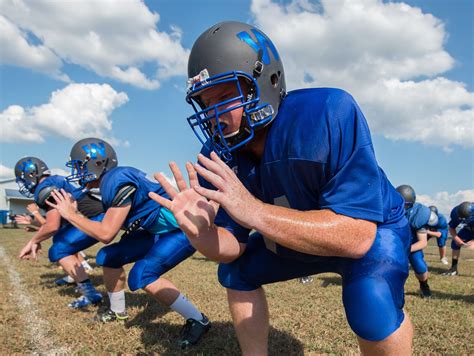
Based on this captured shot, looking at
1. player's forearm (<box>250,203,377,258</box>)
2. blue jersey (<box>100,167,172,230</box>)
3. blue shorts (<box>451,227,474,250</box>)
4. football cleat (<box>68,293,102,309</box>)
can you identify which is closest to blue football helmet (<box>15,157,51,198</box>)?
football cleat (<box>68,293,102,309</box>)

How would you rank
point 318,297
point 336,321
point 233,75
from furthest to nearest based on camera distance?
point 318,297
point 336,321
point 233,75

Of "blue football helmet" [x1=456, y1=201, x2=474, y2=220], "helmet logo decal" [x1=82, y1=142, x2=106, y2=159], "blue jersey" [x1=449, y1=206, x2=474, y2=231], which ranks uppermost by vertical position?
"helmet logo decal" [x1=82, y1=142, x2=106, y2=159]

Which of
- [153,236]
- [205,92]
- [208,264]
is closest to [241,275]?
[205,92]

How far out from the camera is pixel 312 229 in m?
1.63

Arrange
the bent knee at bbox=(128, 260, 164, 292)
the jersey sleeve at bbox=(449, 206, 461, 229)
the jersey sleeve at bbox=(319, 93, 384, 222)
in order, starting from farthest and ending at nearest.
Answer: the jersey sleeve at bbox=(449, 206, 461, 229), the bent knee at bbox=(128, 260, 164, 292), the jersey sleeve at bbox=(319, 93, 384, 222)

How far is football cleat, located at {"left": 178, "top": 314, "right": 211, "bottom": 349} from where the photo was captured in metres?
3.27

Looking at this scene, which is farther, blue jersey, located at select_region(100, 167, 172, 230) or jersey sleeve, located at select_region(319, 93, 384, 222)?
blue jersey, located at select_region(100, 167, 172, 230)

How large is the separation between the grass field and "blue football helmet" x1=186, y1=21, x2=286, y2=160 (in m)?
1.87

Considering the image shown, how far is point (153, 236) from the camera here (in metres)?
4.13

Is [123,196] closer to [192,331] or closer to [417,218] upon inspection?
[192,331]

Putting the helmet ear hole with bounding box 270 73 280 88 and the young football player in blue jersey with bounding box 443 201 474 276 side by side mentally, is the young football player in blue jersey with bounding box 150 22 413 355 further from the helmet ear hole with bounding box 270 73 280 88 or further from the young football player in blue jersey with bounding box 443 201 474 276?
the young football player in blue jersey with bounding box 443 201 474 276

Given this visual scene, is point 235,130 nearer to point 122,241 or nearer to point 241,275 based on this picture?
point 241,275

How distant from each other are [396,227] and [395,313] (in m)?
0.44

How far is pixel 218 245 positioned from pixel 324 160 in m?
0.74
